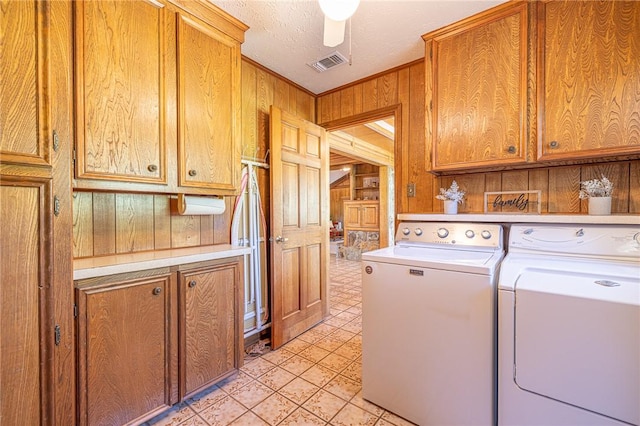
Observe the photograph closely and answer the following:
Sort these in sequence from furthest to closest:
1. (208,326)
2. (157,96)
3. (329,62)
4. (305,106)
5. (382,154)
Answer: (382,154) → (305,106) → (329,62) → (208,326) → (157,96)

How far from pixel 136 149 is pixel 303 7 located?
133 cm

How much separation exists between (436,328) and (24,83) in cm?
210

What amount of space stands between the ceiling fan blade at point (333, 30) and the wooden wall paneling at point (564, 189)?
1627 mm

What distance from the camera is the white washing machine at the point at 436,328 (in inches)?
51.5


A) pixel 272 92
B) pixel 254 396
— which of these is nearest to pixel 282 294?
pixel 254 396

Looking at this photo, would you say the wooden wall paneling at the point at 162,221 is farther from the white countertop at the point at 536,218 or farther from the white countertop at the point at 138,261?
the white countertop at the point at 536,218

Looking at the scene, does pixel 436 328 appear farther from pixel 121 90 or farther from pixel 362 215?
pixel 362 215

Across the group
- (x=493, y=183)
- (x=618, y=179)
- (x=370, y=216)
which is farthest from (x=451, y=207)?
(x=370, y=216)

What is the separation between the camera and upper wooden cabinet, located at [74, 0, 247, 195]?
1330 millimetres

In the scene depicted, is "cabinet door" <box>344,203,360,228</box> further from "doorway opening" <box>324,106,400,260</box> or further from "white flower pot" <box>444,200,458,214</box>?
"white flower pot" <box>444,200,458,214</box>

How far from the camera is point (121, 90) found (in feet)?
4.67

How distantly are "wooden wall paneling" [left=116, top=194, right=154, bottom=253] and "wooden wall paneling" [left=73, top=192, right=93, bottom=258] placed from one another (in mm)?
125

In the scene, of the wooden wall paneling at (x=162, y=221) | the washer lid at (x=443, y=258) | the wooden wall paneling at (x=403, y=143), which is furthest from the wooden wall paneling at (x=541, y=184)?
the wooden wall paneling at (x=162, y=221)

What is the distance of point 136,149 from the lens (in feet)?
4.89
